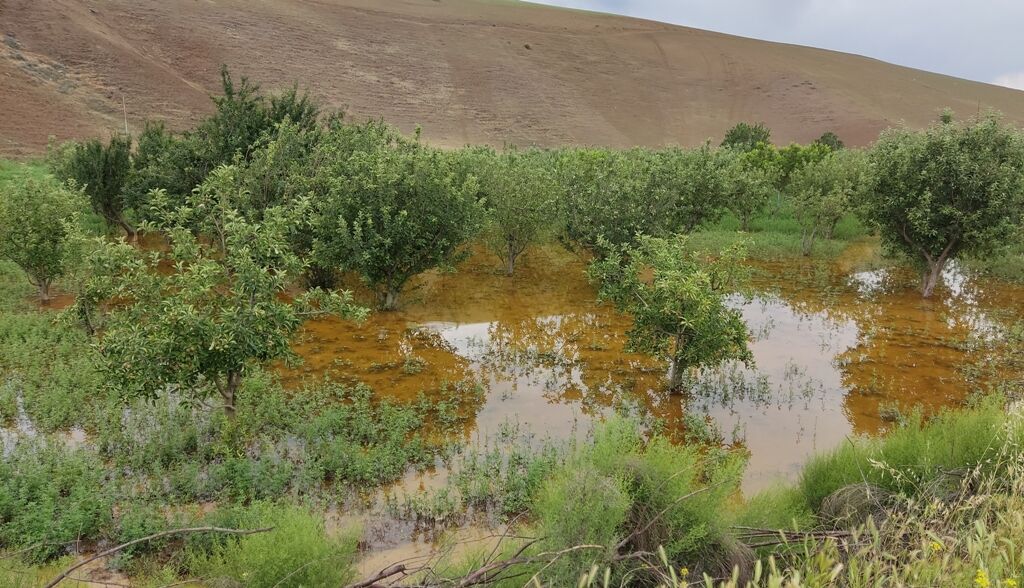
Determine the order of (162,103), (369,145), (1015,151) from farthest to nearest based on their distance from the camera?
1. (162,103)
2. (369,145)
3. (1015,151)

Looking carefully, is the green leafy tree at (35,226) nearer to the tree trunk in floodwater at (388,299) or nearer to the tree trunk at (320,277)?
the tree trunk at (320,277)

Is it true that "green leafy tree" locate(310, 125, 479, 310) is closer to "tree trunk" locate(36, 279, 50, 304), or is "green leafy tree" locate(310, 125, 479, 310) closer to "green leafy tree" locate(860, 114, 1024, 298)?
"tree trunk" locate(36, 279, 50, 304)

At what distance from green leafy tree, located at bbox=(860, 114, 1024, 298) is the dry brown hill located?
133ft

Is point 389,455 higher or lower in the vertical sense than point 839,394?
lower

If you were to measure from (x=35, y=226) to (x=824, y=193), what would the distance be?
2613cm

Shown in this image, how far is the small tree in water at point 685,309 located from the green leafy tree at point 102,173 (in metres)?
17.0

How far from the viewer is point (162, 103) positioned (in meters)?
48.4

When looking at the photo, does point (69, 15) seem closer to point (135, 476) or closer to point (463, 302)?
point (463, 302)

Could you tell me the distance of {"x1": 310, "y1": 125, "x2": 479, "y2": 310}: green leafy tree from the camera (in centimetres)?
1426

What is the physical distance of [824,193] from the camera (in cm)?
2492

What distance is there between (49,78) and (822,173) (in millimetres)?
49399

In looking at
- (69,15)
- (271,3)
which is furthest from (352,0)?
(69,15)

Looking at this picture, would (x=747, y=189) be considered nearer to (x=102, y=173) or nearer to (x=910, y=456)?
(x=910, y=456)

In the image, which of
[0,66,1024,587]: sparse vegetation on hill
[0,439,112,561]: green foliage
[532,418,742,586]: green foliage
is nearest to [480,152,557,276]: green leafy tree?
[0,66,1024,587]: sparse vegetation on hill
